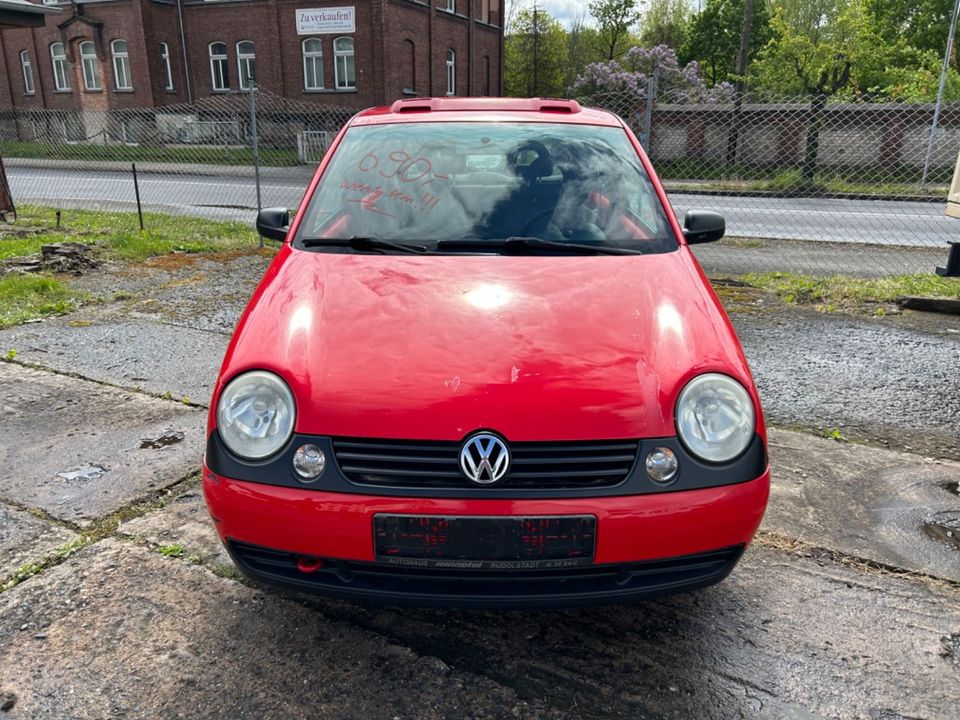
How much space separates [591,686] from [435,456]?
A: 90cm

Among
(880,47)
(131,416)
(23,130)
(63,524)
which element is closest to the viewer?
(63,524)

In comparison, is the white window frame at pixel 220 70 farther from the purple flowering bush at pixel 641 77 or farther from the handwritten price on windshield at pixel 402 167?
the handwritten price on windshield at pixel 402 167

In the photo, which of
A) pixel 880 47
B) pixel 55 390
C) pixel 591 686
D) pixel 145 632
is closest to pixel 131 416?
pixel 55 390

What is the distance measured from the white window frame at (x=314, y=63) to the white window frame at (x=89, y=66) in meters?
9.63

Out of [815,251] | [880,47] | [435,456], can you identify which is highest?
[880,47]

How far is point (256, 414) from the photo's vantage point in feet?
7.55

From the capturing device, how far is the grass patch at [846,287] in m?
7.18

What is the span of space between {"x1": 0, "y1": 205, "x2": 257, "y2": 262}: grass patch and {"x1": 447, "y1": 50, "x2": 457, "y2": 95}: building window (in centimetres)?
2478

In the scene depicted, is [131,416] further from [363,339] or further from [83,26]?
[83,26]

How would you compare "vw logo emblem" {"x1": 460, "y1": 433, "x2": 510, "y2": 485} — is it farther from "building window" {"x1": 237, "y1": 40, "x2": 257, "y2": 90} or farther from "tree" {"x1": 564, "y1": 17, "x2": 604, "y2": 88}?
"tree" {"x1": 564, "y1": 17, "x2": 604, "y2": 88}

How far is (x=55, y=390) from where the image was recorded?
15.5ft

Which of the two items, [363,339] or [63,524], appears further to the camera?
[63,524]

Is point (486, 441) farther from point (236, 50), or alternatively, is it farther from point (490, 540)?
point (236, 50)

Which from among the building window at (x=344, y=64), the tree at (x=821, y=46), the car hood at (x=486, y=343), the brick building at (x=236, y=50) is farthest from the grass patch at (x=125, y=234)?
the tree at (x=821, y=46)
